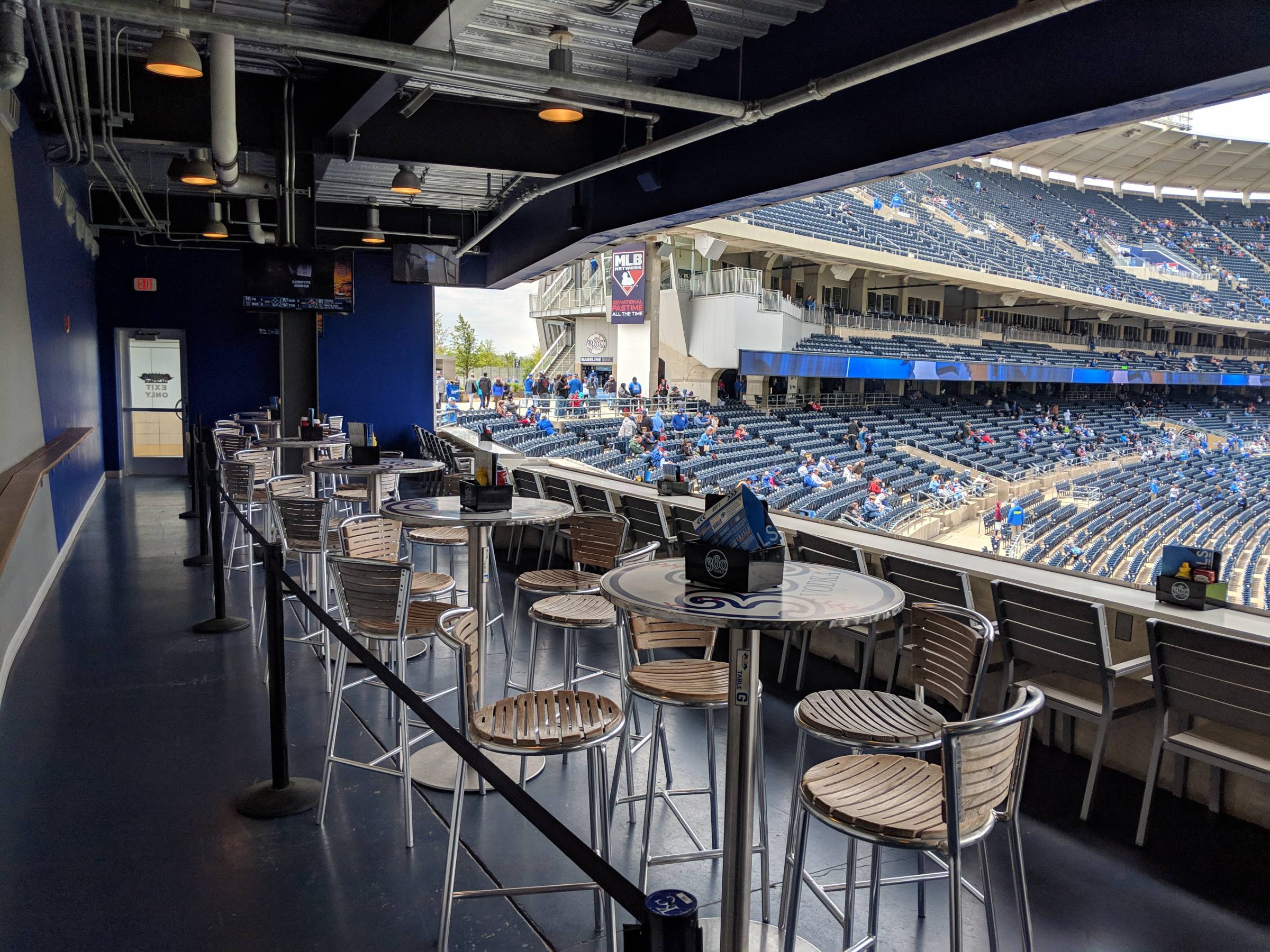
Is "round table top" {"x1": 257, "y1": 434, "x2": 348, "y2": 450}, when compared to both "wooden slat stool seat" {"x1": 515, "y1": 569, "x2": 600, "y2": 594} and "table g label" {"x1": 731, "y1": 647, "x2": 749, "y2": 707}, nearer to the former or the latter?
"wooden slat stool seat" {"x1": 515, "y1": 569, "x2": 600, "y2": 594}

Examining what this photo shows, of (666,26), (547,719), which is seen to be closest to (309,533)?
(547,719)

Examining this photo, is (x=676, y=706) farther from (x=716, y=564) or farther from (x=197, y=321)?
(x=197, y=321)

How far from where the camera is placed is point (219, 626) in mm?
4680

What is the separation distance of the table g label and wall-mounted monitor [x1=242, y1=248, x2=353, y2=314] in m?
6.74

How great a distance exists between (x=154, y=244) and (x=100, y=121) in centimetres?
590

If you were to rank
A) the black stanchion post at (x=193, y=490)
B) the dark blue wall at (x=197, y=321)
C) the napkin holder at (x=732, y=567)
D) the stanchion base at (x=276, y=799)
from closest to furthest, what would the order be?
1. the napkin holder at (x=732, y=567)
2. the stanchion base at (x=276, y=799)
3. the black stanchion post at (x=193, y=490)
4. the dark blue wall at (x=197, y=321)

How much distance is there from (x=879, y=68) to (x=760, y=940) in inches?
114

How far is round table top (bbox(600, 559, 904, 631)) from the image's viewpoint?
1.73 meters

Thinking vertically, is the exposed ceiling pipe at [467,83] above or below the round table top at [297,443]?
above

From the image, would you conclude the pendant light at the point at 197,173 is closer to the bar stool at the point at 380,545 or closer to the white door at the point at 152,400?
the bar stool at the point at 380,545

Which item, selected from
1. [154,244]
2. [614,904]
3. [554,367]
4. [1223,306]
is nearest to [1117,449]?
[1223,306]

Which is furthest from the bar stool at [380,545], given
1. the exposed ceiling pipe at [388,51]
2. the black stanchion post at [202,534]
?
the black stanchion post at [202,534]

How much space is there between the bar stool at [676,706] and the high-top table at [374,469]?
2.45 metres

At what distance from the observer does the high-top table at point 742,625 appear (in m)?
1.75
